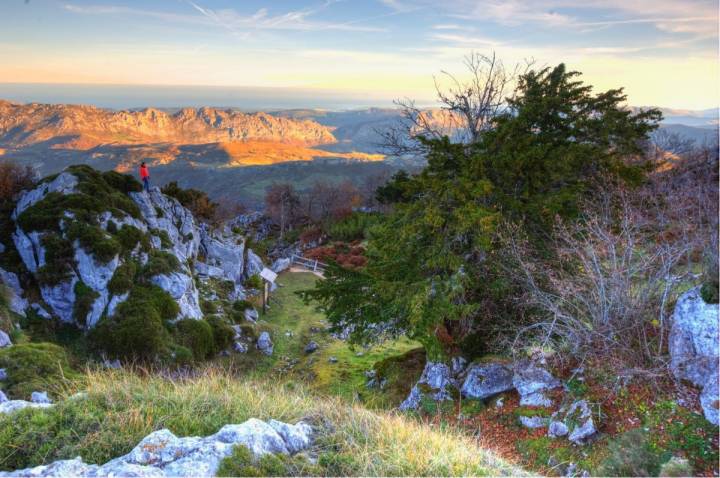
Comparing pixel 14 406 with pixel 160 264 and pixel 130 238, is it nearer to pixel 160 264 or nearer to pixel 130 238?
pixel 160 264

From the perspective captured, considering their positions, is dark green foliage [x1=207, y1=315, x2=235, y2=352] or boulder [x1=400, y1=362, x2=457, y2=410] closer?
boulder [x1=400, y1=362, x2=457, y2=410]

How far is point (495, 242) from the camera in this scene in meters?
11.4

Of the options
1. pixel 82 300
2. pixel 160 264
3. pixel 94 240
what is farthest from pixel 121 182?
pixel 82 300

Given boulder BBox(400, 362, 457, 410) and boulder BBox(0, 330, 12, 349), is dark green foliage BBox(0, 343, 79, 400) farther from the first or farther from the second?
boulder BBox(400, 362, 457, 410)

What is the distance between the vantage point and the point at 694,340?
24.0ft

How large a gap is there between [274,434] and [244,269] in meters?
21.9

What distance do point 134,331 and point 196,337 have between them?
2275mm

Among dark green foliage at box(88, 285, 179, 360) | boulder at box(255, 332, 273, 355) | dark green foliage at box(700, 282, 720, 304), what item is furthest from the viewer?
boulder at box(255, 332, 273, 355)

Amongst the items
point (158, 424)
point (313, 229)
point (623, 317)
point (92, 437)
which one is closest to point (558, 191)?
point (623, 317)

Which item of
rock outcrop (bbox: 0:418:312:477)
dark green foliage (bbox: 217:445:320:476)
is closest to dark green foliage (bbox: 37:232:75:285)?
rock outcrop (bbox: 0:418:312:477)

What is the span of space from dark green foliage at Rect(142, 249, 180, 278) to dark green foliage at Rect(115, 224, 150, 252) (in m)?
0.50

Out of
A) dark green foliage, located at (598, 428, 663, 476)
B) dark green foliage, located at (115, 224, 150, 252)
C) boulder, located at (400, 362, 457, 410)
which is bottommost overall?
boulder, located at (400, 362, 457, 410)

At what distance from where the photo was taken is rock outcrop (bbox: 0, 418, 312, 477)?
174 inches

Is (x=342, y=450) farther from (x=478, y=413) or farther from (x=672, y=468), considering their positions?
(x=478, y=413)
